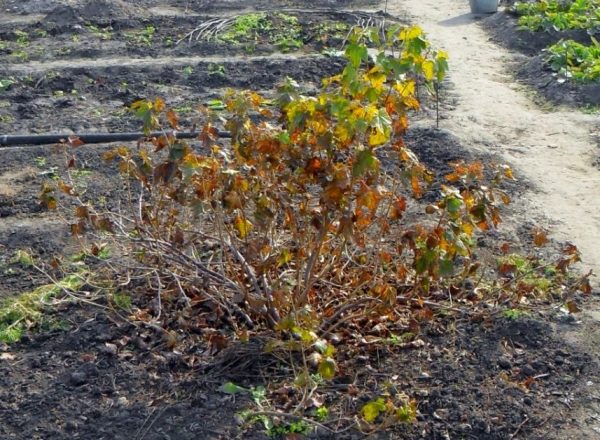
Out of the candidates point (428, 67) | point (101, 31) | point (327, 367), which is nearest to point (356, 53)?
point (428, 67)

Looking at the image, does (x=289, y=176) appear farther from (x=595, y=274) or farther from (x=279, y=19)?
(x=279, y=19)

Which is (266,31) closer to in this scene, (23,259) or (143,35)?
(143,35)

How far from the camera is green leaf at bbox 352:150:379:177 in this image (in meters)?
3.58

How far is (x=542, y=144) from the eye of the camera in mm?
6723

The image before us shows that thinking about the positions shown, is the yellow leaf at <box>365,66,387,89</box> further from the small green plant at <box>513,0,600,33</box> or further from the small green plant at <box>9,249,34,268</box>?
the small green plant at <box>513,0,600,33</box>

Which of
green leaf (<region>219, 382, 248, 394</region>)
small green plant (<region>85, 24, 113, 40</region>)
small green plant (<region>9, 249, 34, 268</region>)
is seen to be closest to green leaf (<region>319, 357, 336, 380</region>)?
green leaf (<region>219, 382, 248, 394</region>)

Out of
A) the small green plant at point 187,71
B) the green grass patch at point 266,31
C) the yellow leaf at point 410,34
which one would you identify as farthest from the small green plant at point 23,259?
the green grass patch at point 266,31

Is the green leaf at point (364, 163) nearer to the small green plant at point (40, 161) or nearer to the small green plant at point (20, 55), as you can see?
the small green plant at point (40, 161)

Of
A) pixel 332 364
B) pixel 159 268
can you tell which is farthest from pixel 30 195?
pixel 332 364

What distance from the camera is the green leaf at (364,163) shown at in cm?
358

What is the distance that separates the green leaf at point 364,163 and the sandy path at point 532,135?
1.75m

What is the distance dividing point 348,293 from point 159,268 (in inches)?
32.3

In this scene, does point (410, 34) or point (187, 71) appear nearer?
point (410, 34)

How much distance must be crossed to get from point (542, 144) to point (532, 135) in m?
0.18
